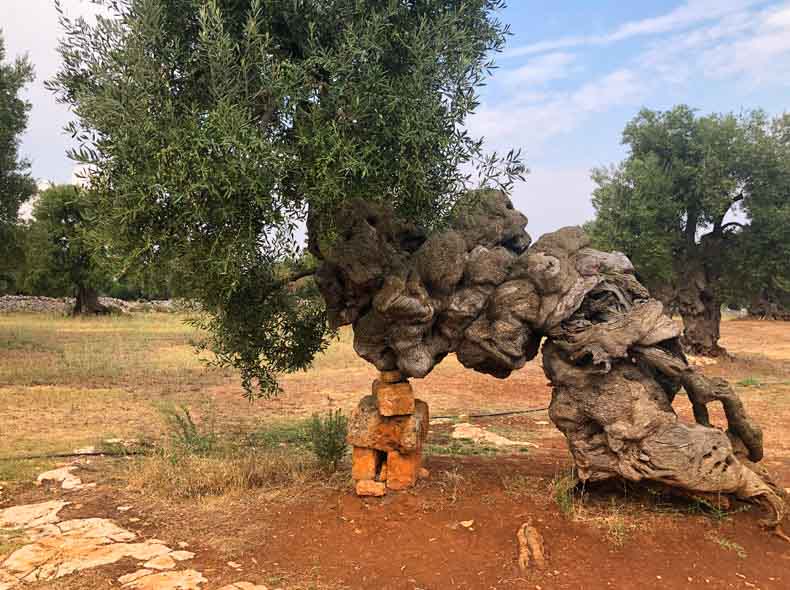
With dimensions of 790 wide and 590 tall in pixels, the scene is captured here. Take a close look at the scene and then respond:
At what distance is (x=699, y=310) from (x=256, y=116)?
23.6 m

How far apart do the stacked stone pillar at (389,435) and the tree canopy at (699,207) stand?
698 inches

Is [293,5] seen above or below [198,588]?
above

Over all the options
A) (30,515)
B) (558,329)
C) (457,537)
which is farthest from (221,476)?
(558,329)

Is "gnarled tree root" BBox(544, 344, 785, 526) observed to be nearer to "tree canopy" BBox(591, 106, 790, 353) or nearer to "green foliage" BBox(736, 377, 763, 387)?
"green foliage" BBox(736, 377, 763, 387)

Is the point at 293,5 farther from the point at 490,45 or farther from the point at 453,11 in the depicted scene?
the point at 490,45

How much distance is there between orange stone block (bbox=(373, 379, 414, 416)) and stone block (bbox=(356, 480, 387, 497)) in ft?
3.09

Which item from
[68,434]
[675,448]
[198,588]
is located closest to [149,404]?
[68,434]

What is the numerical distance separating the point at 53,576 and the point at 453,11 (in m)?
7.92

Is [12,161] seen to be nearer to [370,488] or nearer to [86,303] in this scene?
[370,488]

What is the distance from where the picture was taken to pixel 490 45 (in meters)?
7.99

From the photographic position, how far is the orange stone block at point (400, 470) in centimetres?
845

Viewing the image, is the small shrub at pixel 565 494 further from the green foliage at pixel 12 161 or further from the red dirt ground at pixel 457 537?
the green foliage at pixel 12 161

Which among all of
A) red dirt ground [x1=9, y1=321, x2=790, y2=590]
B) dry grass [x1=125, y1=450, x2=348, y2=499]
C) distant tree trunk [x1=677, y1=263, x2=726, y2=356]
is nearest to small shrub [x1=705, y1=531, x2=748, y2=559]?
red dirt ground [x1=9, y1=321, x2=790, y2=590]

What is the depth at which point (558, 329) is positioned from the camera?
311 inches
